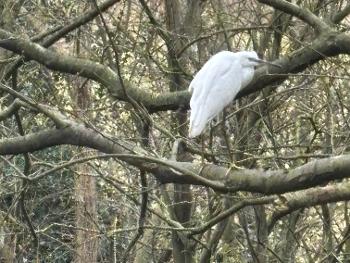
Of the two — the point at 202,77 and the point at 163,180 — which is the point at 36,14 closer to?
the point at 202,77

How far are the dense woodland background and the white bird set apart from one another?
0.26 feet

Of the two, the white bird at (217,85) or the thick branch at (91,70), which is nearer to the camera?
the white bird at (217,85)

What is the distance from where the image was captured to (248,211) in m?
5.85

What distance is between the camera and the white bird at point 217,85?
3.29 m

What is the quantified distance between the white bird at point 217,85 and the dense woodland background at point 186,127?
3.2 inches

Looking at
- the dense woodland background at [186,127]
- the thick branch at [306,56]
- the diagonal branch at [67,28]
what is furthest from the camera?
the diagonal branch at [67,28]

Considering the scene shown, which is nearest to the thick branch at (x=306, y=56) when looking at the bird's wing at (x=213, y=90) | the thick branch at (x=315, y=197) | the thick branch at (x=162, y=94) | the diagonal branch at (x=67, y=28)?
the thick branch at (x=162, y=94)

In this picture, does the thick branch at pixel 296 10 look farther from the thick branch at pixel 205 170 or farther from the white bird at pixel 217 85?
the thick branch at pixel 205 170

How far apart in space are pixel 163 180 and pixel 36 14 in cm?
348

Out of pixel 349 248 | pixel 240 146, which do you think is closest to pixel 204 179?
pixel 240 146

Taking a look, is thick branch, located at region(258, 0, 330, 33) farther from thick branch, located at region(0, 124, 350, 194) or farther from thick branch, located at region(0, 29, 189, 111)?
thick branch, located at region(0, 124, 350, 194)

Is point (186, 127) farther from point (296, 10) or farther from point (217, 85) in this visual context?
point (296, 10)

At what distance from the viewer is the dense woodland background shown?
285 cm

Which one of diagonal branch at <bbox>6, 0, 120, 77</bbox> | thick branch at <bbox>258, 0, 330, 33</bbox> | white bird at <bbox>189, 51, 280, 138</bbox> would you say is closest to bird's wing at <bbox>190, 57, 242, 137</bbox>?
white bird at <bbox>189, 51, 280, 138</bbox>
